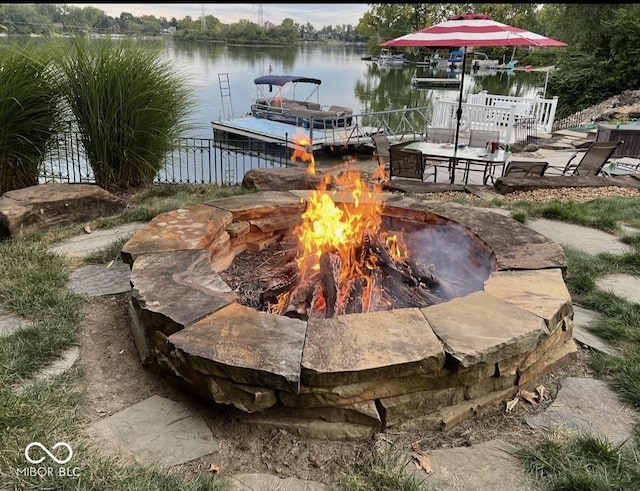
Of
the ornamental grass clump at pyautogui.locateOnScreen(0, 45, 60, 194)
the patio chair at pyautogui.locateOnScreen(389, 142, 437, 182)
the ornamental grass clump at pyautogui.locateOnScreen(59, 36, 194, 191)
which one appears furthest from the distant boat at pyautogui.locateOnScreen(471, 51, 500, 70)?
the ornamental grass clump at pyautogui.locateOnScreen(0, 45, 60, 194)

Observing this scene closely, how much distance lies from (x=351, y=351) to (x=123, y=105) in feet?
13.7

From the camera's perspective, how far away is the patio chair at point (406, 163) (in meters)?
6.77

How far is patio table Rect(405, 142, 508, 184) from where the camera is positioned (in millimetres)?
7332

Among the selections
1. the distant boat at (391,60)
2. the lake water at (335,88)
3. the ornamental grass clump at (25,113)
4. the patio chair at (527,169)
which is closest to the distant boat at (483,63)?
the lake water at (335,88)

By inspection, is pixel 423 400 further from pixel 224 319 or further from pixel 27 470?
pixel 27 470

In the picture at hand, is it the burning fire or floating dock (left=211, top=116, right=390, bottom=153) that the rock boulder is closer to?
the burning fire

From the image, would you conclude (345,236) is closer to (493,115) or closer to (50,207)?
(50,207)

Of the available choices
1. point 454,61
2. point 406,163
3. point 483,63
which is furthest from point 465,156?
point 483,63

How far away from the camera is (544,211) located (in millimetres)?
4473

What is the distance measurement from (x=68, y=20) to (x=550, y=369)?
5722mm

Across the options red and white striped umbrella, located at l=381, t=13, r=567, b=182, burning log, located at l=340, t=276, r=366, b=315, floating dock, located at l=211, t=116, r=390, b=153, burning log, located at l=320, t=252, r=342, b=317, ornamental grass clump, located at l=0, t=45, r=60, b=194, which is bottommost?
floating dock, located at l=211, t=116, r=390, b=153

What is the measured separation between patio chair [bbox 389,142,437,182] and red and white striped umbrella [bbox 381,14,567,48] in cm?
146

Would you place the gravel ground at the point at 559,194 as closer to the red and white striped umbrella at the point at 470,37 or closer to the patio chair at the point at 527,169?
the patio chair at the point at 527,169

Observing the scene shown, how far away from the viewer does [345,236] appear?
321 centimetres
